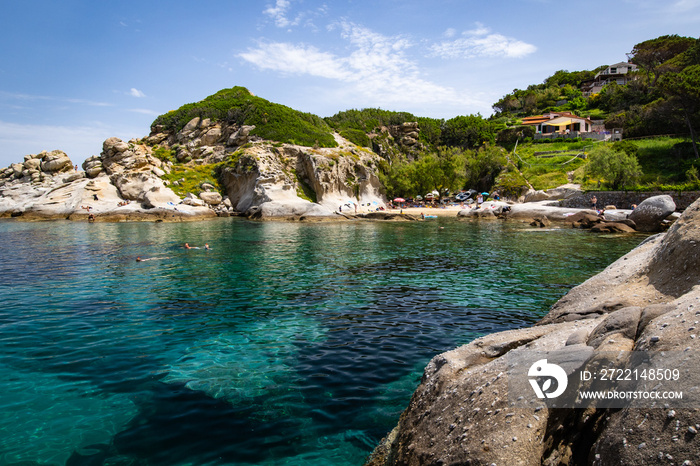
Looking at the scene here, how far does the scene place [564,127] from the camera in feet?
347

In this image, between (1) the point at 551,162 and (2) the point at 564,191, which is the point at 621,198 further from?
(1) the point at 551,162

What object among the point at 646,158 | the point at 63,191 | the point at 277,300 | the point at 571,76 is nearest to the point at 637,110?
the point at 646,158

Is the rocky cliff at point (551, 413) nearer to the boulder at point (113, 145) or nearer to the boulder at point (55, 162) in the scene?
the boulder at point (113, 145)

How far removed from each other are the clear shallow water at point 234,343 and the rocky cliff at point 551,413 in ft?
6.24

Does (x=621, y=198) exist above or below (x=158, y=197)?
below

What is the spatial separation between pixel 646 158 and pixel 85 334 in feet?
277

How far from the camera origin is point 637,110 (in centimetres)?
9362

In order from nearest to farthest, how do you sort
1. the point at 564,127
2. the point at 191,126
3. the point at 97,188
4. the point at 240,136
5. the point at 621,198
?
the point at 621,198 < the point at 97,188 < the point at 240,136 < the point at 191,126 < the point at 564,127

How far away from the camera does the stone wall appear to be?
4984 cm

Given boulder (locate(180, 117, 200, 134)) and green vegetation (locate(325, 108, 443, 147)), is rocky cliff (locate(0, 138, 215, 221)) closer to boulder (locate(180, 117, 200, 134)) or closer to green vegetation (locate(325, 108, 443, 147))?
boulder (locate(180, 117, 200, 134))

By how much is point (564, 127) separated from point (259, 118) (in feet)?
263

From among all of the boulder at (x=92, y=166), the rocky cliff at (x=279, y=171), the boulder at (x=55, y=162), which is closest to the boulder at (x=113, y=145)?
the boulder at (x=92, y=166)

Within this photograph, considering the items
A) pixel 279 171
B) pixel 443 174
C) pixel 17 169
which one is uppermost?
pixel 17 169

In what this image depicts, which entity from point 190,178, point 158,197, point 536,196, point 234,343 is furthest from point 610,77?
point 234,343
